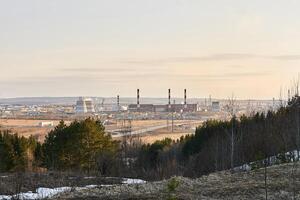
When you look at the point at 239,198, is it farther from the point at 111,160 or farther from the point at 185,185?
the point at 111,160

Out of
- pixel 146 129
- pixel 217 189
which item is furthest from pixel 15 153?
pixel 146 129

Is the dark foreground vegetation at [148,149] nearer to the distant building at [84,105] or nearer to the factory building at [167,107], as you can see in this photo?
the factory building at [167,107]

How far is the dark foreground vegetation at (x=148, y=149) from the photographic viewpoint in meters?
32.6

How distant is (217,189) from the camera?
14328mm

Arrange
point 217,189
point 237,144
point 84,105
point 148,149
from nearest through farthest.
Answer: point 217,189 → point 237,144 → point 148,149 → point 84,105

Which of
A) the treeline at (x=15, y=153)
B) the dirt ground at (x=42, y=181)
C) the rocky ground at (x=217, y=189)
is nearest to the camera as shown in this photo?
the rocky ground at (x=217, y=189)

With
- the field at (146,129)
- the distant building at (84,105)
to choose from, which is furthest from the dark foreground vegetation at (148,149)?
the distant building at (84,105)

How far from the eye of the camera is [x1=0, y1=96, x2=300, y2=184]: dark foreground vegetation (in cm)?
3262

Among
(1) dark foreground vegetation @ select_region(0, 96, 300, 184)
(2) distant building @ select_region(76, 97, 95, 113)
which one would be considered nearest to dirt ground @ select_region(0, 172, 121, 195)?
(1) dark foreground vegetation @ select_region(0, 96, 300, 184)

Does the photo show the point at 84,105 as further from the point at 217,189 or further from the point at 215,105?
the point at 217,189

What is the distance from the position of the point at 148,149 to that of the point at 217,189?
1459 inches

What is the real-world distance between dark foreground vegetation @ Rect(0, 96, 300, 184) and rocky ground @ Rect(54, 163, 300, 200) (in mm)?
13054

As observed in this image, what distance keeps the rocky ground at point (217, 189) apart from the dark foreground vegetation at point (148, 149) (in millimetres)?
13054

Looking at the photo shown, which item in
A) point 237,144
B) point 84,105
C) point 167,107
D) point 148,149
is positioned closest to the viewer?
point 237,144
